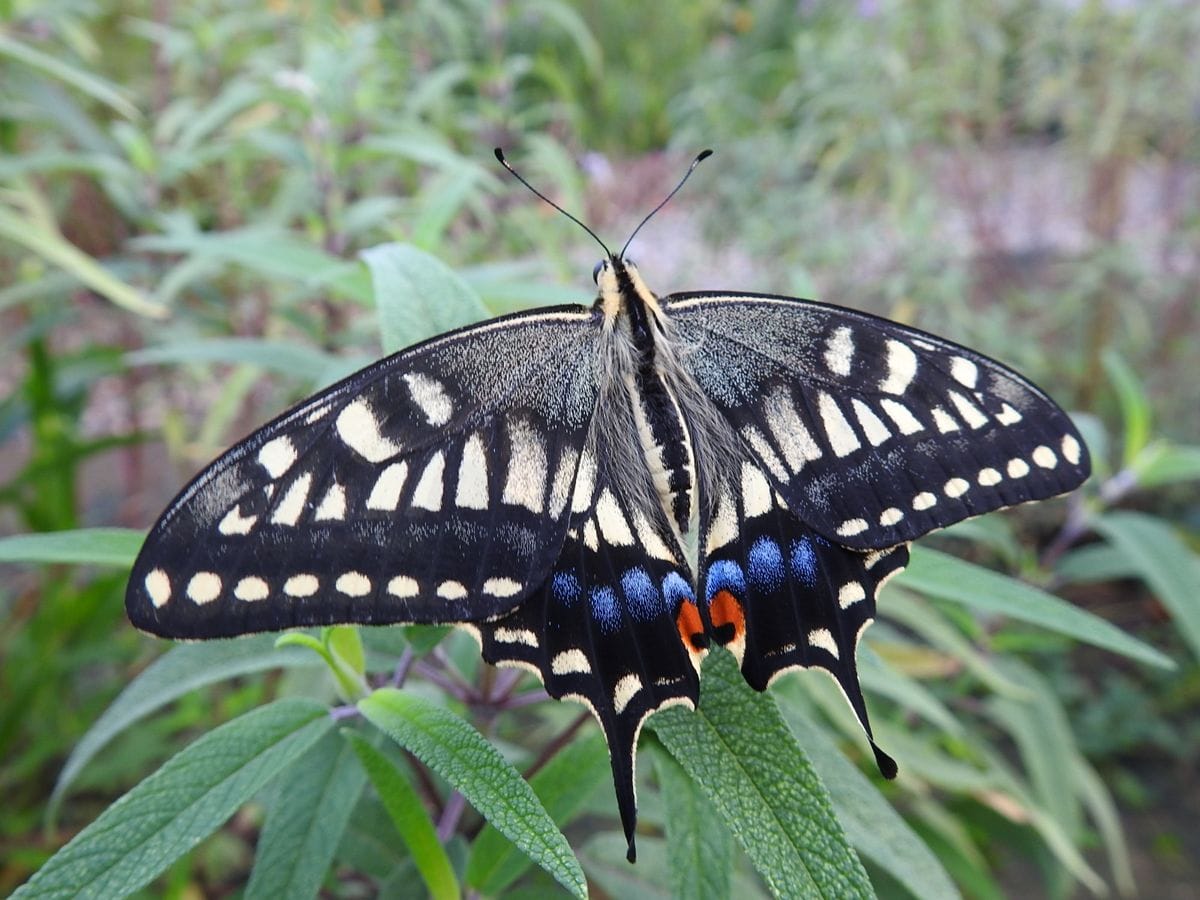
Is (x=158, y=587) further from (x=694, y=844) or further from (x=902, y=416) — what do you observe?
(x=902, y=416)

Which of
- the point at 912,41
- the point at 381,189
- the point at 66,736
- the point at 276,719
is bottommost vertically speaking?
the point at 276,719

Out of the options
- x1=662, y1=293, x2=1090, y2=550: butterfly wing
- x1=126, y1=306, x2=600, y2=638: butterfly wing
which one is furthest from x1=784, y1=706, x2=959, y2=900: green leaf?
x1=126, y1=306, x2=600, y2=638: butterfly wing

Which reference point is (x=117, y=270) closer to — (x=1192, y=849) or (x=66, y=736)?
(x=66, y=736)

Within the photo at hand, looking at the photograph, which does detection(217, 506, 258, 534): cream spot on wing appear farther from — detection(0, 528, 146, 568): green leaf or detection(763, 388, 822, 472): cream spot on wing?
detection(763, 388, 822, 472): cream spot on wing

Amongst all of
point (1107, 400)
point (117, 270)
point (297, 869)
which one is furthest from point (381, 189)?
point (1107, 400)

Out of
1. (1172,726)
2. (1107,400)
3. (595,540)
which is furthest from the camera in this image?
(1107,400)

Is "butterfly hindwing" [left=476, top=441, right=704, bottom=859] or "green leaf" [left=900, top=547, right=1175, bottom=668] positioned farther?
"green leaf" [left=900, top=547, right=1175, bottom=668]

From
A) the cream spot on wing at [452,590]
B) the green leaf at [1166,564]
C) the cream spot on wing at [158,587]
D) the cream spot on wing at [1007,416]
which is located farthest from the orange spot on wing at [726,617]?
the green leaf at [1166,564]
